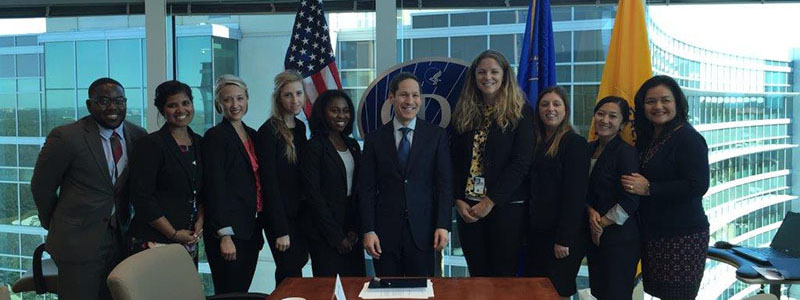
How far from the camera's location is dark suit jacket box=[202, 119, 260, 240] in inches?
123

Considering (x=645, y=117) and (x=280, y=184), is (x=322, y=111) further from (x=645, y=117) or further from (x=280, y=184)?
(x=645, y=117)

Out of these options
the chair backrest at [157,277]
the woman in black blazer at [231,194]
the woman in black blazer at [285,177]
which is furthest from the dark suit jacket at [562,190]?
the chair backrest at [157,277]

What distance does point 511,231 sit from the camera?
323cm

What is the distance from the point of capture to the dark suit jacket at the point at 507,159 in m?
3.14

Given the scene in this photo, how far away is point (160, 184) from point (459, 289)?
5.16ft

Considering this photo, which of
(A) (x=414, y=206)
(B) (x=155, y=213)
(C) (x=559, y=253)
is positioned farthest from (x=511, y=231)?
(B) (x=155, y=213)

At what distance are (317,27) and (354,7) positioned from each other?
0.53m

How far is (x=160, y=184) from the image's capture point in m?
3.05

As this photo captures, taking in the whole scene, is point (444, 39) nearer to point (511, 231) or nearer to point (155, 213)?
point (511, 231)

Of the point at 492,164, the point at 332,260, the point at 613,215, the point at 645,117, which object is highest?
the point at 645,117

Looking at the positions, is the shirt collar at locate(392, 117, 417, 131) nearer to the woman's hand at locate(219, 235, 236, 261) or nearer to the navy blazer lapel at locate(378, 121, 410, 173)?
the navy blazer lapel at locate(378, 121, 410, 173)

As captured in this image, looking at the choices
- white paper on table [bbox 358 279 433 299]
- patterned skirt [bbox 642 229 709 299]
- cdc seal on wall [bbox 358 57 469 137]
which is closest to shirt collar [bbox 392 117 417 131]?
cdc seal on wall [bbox 358 57 469 137]

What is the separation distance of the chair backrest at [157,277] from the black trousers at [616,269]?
1887 mm

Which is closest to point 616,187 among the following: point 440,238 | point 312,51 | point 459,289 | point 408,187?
point 440,238
